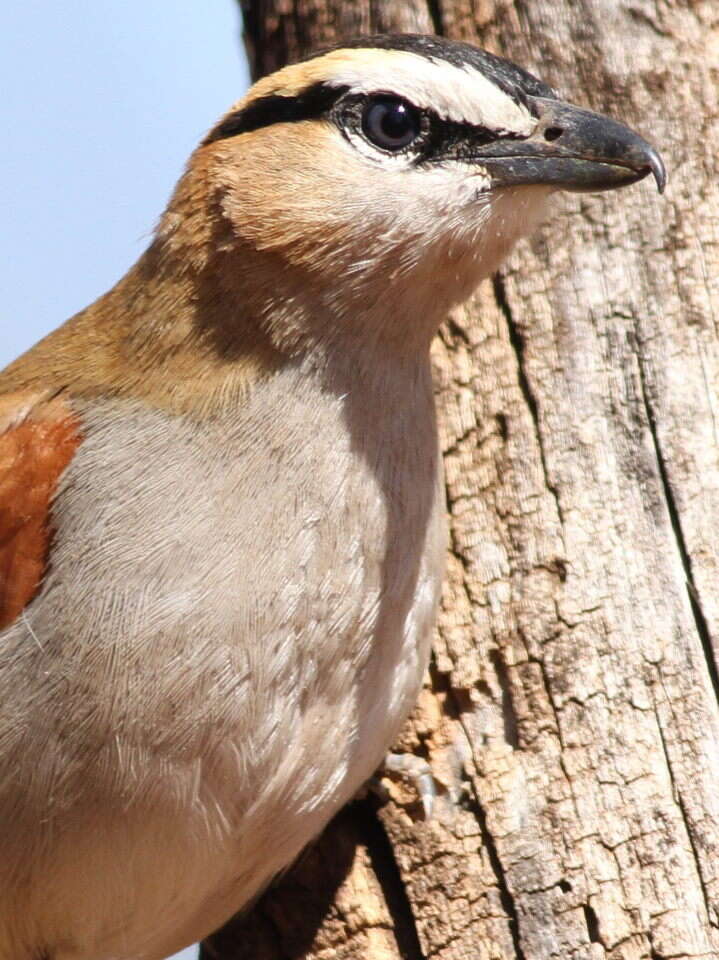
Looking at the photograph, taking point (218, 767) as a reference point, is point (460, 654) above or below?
above

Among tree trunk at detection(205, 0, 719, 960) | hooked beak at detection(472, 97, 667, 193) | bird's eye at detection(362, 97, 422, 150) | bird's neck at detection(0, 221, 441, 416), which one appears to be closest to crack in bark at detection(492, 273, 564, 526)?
tree trunk at detection(205, 0, 719, 960)

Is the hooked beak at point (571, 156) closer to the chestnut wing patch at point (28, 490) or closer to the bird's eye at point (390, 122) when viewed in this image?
the bird's eye at point (390, 122)

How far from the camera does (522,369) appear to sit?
17.4 feet

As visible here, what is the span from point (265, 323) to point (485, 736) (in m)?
1.55

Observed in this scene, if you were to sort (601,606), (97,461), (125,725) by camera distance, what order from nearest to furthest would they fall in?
(125,725)
(97,461)
(601,606)

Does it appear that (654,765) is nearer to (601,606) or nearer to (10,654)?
(601,606)

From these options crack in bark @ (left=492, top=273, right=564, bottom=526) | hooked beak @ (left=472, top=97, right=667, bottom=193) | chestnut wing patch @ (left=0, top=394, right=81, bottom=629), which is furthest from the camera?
crack in bark @ (left=492, top=273, right=564, bottom=526)

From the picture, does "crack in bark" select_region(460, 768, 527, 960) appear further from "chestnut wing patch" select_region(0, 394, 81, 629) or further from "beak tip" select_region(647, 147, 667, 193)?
"beak tip" select_region(647, 147, 667, 193)

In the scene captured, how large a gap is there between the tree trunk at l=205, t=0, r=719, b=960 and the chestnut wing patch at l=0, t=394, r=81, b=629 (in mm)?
1393

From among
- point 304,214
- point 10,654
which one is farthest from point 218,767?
point 304,214

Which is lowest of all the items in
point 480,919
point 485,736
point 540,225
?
point 480,919

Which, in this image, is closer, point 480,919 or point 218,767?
point 218,767

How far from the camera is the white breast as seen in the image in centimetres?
430

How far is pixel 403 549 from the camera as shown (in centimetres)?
471
